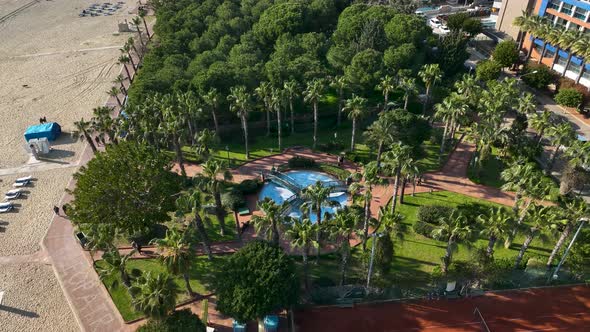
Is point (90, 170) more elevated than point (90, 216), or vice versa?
point (90, 170)

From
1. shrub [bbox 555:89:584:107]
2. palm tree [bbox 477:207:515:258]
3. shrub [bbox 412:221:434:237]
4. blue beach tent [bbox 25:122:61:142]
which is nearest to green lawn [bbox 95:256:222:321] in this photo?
shrub [bbox 412:221:434:237]

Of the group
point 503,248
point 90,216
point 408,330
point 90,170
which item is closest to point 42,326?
point 90,216

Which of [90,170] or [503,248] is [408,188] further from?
[90,170]

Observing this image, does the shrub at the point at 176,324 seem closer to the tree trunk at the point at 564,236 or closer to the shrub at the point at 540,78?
the tree trunk at the point at 564,236

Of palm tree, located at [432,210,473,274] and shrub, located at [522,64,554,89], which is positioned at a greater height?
shrub, located at [522,64,554,89]

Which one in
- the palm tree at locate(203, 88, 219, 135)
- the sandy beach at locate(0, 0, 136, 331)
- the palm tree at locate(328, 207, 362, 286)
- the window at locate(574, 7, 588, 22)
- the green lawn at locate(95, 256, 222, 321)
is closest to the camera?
the palm tree at locate(328, 207, 362, 286)

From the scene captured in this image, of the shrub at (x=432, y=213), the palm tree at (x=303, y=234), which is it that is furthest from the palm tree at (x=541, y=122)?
the palm tree at (x=303, y=234)

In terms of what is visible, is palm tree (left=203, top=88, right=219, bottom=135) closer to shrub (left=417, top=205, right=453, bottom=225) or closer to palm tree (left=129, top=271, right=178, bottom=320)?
palm tree (left=129, top=271, right=178, bottom=320)
